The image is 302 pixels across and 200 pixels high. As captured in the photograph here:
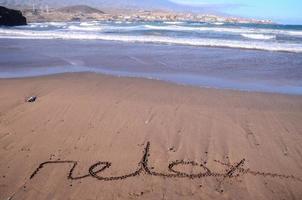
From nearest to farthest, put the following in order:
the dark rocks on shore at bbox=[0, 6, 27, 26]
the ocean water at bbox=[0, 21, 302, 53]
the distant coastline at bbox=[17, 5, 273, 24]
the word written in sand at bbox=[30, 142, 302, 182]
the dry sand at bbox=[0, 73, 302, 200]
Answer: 1. the dry sand at bbox=[0, 73, 302, 200]
2. the word written in sand at bbox=[30, 142, 302, 182]
3. the ocean water at bbox=[0, 21, 302, 53]
4. the dark rocks on shore at bbox=[0, 6, 27, 26]
5. the distant coastline at bbox=[17, 5, 273, 24]

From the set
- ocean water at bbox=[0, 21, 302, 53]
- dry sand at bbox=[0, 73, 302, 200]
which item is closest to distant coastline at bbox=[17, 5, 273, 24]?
ocean water at bbox=[0, 21, 302, 53]

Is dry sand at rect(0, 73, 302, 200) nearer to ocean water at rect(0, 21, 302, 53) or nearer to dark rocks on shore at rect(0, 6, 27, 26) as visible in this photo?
ocean water at rect(0, 21, 302, 53)

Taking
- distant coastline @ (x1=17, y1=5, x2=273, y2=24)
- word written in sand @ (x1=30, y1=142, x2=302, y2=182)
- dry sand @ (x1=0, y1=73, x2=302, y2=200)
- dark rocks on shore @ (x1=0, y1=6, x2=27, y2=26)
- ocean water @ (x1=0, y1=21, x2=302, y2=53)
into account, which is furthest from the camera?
distant coastline @ (x1=17, y1=5, x2=273, y2=24)

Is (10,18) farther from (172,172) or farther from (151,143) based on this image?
(172,172)

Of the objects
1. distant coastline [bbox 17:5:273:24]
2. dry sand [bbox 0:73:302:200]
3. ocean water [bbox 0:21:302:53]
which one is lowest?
distant coastline [bbox 17:5:273:24]

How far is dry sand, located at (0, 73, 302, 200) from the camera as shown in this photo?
476 centimetres

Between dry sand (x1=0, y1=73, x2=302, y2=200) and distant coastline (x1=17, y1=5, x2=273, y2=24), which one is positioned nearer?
dry sand (x1=0, y1=73, x2=302, y2=200)

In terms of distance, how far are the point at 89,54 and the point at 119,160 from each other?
1189 cm

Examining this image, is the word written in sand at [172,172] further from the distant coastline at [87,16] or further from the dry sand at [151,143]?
the distant coastline at [87,16]

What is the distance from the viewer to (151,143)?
6062mm

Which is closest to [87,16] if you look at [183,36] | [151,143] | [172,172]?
[183,36]

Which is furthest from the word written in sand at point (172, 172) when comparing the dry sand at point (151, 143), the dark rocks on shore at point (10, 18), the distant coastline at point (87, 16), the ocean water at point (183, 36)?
the distant coastline at point (87, 16)

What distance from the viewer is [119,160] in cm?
549

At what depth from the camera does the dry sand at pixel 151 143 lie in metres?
4.76
